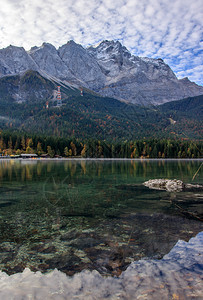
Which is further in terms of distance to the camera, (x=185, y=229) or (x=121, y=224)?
(x=121, y=224)

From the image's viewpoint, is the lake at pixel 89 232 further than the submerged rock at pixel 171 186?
No

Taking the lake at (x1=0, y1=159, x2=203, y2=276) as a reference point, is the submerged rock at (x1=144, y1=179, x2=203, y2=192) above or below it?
below

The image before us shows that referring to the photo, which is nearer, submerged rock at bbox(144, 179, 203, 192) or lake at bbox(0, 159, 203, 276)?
lake at bbox(0, 159, 203, 276)

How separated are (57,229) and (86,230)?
2.03 meters

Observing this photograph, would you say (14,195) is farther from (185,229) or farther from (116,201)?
(185,229)

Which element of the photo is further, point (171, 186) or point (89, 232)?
point (171, 186)

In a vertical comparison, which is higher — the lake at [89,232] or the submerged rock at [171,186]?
the lake at [89,232]

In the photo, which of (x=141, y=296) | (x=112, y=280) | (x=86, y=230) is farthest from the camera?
(x=86, y=230)

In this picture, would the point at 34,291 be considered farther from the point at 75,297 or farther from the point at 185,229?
the point at 185,229

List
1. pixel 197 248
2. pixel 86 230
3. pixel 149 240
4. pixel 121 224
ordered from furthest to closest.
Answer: pixel 121 224 < pixel 86 230 < pixel 149 240 < pixel 197 248

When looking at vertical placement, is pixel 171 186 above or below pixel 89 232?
below

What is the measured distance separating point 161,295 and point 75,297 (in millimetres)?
3193

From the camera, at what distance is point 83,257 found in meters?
11.1

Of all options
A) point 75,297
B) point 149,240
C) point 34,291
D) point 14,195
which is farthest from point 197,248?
point 14,195
